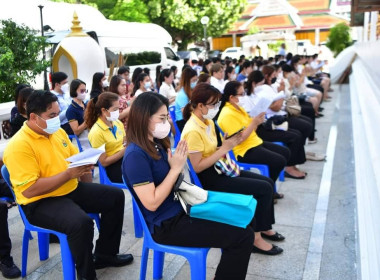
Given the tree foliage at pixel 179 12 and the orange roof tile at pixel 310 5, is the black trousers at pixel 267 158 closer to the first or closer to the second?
the tree foliage at pixel 179 12

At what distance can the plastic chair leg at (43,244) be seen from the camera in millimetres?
3127

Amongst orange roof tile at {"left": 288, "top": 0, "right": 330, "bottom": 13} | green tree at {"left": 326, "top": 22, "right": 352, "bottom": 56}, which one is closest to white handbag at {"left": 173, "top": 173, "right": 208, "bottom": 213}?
green tree at {"left": 326, "top": 22, "right": 352, "bottom": 56}

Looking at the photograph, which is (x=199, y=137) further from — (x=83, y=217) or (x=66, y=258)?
(x=66, y=258)

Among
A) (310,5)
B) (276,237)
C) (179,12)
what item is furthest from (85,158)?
(310,5)

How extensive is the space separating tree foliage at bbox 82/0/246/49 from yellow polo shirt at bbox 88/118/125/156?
1856cm

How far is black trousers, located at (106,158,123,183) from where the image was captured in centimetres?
357

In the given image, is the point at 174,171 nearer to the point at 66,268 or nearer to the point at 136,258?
the point at 66,268

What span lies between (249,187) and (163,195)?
42.3 inches

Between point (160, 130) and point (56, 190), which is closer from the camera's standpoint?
point (160, 130)

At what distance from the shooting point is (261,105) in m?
3.81

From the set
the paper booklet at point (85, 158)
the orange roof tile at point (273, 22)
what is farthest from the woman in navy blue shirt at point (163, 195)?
the orange roof tile at point (273, 22)

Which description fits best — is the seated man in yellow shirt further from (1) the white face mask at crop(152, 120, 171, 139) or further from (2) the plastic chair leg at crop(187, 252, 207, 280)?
(2) the plastic chair leg at crop(187, 252, 207, 280)

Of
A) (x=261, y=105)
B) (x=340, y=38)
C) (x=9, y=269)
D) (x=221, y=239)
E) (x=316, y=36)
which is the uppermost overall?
(x=316, y=36)

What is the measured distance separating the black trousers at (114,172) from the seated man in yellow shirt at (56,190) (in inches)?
23.1
